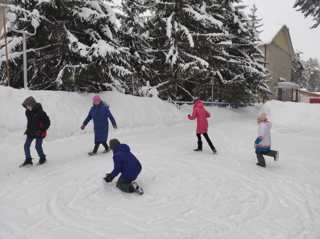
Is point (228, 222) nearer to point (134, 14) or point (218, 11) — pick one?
point (134, 14)

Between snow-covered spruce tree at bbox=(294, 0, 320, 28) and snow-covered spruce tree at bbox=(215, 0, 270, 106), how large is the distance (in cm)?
696

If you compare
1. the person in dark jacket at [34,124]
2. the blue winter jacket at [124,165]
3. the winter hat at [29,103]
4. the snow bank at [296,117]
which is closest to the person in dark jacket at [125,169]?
the blue winter jacket at [124,165]

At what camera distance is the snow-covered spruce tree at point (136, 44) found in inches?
650

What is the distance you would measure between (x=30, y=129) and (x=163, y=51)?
12617 millimetres

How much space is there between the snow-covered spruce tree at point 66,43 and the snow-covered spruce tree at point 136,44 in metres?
2.13

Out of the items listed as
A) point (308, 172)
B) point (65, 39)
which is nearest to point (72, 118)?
point (65, 39)

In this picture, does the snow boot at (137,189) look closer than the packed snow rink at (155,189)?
No

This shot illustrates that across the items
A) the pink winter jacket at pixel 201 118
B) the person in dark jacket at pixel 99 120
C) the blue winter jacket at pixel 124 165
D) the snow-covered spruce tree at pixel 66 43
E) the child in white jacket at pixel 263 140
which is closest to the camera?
the blue winter jacket at pixel 124 165

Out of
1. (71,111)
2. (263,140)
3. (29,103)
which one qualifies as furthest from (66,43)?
(263,140)

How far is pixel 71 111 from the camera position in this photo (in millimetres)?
11930

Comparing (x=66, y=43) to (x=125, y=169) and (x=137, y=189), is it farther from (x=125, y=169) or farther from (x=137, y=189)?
(x=137, y=189)

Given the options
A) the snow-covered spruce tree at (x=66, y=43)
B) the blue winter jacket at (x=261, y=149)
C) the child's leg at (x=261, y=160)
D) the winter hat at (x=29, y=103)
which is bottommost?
the child's leg at (x=261, y=160)

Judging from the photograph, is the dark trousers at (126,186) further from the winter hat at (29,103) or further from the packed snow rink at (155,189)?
the winter hat at (29,103)

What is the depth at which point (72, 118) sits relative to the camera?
11648 mm
